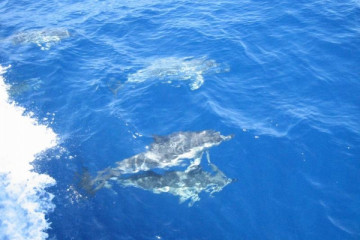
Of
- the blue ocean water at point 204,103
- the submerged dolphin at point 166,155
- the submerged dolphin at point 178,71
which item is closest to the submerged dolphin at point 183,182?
the blue ocean water at point 204,103

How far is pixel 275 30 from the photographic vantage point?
1046 inches

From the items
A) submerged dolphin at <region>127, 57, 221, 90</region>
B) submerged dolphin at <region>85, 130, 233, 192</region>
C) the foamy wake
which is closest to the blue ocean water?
submerged dolphin at <region>127, 57, 221, 90</region>

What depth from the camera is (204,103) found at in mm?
20000

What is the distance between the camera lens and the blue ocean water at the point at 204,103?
1413cm

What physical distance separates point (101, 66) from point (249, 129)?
13053mm

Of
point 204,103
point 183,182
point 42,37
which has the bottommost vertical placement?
point 183,182

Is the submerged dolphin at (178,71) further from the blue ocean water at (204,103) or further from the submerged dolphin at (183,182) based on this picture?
the submerged dolphin at (183,182)

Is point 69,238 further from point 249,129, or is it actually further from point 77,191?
point 249,129

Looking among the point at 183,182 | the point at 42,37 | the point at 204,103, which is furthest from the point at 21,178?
the point at 42,37

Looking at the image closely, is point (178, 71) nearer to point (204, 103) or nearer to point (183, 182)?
point (204, 103)

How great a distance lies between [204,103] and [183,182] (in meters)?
6.61

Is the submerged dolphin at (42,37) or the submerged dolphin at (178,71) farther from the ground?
the submerged dolphin at (42,37)

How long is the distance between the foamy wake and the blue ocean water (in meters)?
0.34

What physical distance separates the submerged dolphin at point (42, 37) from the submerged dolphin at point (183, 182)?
1759 cm
